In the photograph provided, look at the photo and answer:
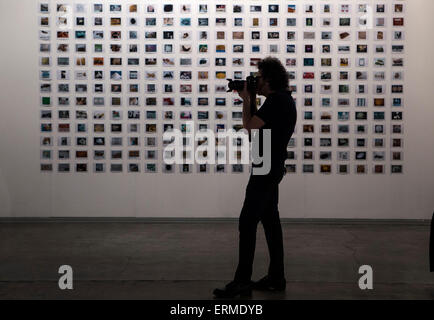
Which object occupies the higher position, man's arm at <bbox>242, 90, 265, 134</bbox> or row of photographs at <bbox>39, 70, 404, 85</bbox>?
row of photographs at <bbox>39, 70, 404, 85</bbox>

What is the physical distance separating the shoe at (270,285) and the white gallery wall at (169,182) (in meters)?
2.82

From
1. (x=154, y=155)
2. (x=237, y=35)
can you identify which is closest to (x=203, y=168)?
(x=154, y=155)

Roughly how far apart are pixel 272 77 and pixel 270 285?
58.1 inches

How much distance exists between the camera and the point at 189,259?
4.96 m

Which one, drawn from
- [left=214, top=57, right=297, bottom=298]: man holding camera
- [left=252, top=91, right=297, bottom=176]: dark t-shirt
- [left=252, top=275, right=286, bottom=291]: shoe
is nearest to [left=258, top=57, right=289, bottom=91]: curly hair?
[left=214, top=57, right=297, bottom=298]: man holding camera

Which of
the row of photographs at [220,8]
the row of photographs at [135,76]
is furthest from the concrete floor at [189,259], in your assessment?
the row of photographs at [220,8]

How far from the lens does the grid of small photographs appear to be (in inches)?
264

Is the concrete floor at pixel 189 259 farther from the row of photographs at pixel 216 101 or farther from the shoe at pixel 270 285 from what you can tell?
the row of photographs at pixel 216 101

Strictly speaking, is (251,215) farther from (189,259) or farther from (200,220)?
(200,220)

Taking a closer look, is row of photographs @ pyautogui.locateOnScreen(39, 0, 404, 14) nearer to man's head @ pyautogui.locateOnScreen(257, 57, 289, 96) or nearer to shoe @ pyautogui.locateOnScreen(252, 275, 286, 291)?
man's head @ pyautogui.locateOnScreen(257, 57, 289, 96)

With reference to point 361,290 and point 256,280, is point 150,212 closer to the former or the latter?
point 256,280

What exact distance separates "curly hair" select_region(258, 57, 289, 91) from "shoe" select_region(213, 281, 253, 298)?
1.38 m

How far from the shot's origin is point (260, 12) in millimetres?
6695

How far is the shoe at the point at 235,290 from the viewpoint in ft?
12.3
